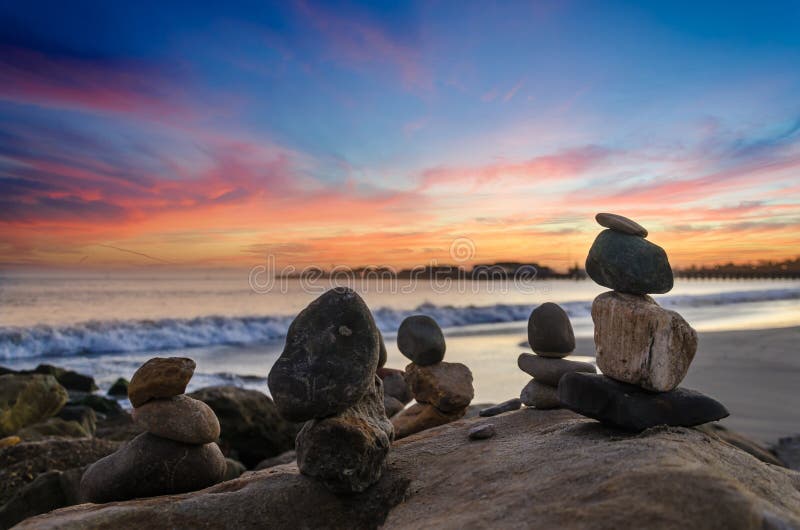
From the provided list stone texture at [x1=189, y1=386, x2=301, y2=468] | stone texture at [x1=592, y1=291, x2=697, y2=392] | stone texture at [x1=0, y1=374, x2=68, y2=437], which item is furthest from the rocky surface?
stone texture at [x1=0, y1=374, x2=68, y2=437]

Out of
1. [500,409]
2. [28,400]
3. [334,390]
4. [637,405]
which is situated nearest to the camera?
[334,390]

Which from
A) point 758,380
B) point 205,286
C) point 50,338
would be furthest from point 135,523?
point 205,286

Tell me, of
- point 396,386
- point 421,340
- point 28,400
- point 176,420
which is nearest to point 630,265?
point 421,340

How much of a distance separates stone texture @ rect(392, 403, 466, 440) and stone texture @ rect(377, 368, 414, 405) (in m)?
1.93

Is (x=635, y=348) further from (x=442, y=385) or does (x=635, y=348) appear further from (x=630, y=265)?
(x=442, y=385)

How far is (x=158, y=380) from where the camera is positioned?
5832mm

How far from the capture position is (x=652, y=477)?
3.38m

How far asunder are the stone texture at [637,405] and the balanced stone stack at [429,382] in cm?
300

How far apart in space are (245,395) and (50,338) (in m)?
20.1

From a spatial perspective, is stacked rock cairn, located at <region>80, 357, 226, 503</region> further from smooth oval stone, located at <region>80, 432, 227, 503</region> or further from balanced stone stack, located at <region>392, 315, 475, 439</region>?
balanced stone stack, located at <region>392, 315, 475, 439</region>

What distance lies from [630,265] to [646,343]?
73 centimetres

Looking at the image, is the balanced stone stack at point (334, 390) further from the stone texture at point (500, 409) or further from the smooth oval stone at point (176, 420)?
the stone texture at point (500, 409)

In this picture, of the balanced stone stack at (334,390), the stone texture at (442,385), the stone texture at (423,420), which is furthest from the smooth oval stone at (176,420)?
the stone texture at (442,385)

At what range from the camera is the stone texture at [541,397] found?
6.68m
